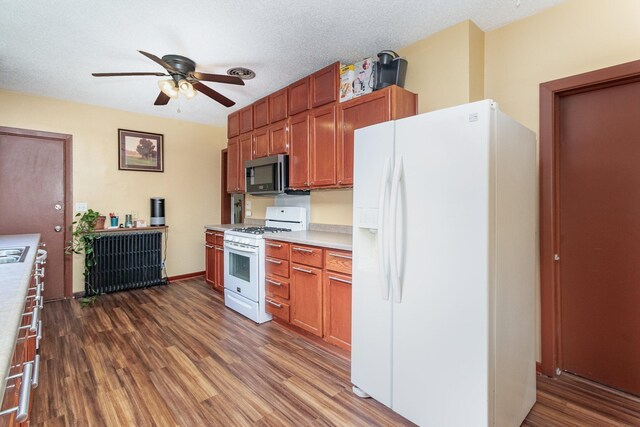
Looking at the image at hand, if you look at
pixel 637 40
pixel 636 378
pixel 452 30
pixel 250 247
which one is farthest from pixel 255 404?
pixel 637 40

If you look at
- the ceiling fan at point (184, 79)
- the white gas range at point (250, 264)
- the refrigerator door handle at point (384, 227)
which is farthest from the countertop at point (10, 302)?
the white gas range at point (250, 264)

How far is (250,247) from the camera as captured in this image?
126 inches

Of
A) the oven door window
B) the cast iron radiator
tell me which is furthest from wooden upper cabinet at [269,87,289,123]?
the cast iron radiator

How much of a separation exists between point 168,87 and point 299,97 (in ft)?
4.08

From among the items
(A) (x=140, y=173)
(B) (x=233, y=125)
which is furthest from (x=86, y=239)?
(B) (x=233, y=125)

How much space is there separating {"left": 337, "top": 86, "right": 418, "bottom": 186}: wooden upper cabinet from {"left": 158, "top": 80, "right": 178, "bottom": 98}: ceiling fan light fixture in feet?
4.75

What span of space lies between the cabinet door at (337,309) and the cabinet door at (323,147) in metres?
0.94

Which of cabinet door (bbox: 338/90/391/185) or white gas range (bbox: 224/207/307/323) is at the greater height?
cabinet door (bbox: 338/90/391/185)

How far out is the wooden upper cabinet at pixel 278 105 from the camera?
343 centimetres

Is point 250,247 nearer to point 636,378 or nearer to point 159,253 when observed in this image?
point 159,253

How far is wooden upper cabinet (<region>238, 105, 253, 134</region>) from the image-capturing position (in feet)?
13.1

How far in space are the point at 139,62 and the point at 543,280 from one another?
12.6 feet

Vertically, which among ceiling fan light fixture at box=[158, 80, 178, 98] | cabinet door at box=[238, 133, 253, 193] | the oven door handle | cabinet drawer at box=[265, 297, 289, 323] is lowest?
cabinet drawer at box=[265, 297, 289, 323]

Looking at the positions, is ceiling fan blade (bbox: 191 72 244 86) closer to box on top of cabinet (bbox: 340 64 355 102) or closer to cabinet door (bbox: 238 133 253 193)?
box on top of cabinet (bbox: 340 64 355 102)
